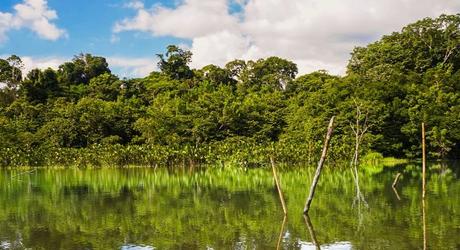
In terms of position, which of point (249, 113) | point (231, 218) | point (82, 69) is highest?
point (82, 69)

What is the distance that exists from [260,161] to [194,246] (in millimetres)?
30604

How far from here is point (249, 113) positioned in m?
51.3

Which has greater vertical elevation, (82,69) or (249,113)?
(82,69)

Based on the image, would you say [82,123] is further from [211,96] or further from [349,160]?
[349,160]

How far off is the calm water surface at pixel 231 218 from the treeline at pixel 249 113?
1946 centimetres

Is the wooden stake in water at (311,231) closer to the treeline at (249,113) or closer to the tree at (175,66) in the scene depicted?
the treeline at (249,113)

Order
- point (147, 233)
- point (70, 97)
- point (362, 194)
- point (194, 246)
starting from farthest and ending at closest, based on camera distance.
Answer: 1. point (70, 97)
2. point (362, 194)
3. point (147, 233)
4. point (194, 246)

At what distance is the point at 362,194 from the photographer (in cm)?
2019

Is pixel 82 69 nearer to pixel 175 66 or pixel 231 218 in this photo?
pixel 175 66

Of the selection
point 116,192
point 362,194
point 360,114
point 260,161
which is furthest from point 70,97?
point 362,194

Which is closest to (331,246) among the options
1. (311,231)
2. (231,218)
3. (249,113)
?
(311,231)

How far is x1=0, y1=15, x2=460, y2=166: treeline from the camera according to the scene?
43844mm

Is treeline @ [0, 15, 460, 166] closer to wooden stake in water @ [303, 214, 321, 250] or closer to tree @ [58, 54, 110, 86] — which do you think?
tree @ [58, 54, 110, 86]

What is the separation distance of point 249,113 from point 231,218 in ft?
119
